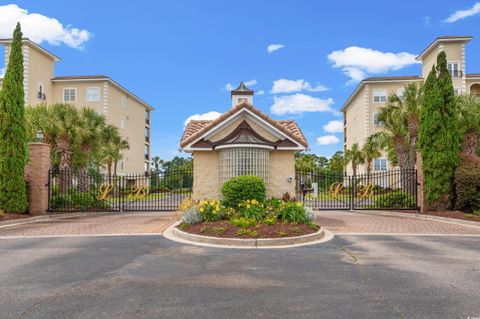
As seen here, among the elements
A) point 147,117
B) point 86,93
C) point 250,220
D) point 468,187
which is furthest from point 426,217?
point 147,117

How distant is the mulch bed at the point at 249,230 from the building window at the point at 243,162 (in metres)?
3.64

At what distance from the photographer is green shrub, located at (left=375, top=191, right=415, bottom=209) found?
693 inches

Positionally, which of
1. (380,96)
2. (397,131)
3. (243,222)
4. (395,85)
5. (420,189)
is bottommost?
(243,222)

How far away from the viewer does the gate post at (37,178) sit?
15.9m

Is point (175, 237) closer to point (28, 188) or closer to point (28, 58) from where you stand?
point (28, 188)

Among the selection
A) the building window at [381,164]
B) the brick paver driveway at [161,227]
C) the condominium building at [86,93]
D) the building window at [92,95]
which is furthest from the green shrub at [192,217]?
the building window at [381,164]

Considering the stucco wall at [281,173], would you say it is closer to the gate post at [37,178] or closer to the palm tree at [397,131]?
the gate post at [37,178]

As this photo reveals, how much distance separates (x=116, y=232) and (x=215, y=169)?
5153mm

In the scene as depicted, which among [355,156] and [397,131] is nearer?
[397,131]

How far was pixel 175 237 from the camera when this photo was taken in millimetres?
10398

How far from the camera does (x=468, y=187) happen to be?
15.1m

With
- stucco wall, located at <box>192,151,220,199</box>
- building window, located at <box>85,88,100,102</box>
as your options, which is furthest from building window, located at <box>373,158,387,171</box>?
building window, located at <box>85,88,100,102</box>

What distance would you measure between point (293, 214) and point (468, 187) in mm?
9576

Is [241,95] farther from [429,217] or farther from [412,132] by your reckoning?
[429,217]
